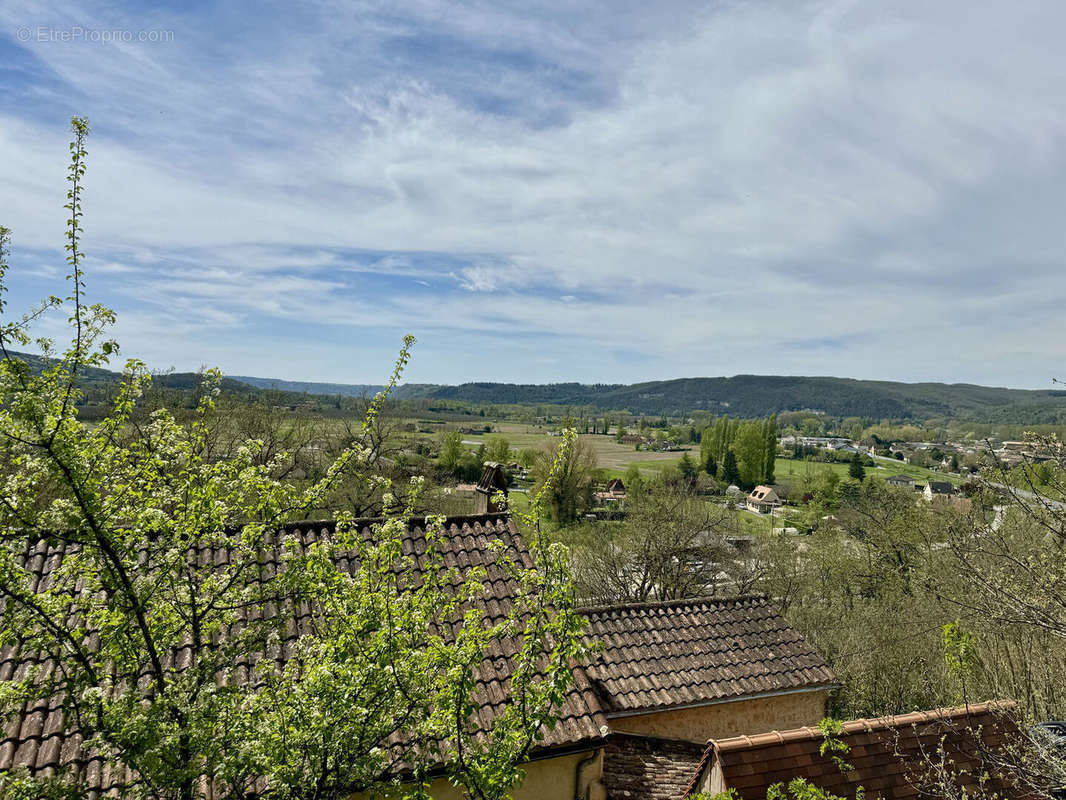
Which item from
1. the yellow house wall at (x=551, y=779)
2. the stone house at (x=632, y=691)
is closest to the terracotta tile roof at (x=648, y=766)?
the stone house at (x=632, y=691)

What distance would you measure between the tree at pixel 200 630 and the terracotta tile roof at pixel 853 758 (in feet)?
12.3

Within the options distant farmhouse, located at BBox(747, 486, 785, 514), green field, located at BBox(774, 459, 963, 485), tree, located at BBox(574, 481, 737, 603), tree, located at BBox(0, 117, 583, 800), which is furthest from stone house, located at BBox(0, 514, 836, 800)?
green field, located at BBox(774, 459, 963, 485)

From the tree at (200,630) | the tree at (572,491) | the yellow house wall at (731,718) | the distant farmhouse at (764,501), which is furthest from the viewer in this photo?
the distant farmhouse at (764,501)

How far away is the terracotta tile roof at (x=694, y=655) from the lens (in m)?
9.20

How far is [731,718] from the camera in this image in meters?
9.57

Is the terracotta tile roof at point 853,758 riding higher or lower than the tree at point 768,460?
higher

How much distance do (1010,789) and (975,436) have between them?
13.1ft

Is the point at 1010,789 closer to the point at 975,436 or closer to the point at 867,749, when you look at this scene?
the point at 867,749

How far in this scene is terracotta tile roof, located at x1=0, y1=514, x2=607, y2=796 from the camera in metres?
4.36

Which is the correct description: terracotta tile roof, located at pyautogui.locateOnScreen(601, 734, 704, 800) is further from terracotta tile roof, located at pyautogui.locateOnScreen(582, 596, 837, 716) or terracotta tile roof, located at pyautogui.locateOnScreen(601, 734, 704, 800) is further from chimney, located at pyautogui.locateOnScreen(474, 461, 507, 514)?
chimney, located at pyautogui.locateOnScreen(474, 461, 507, 514)

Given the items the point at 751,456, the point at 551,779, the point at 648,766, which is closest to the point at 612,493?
the point at 751,456

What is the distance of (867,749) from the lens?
648cm

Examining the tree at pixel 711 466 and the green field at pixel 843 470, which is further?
the tree at pixel 711 466

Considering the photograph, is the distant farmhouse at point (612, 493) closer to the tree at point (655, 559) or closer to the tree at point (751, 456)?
the tree at point (751, 456)
